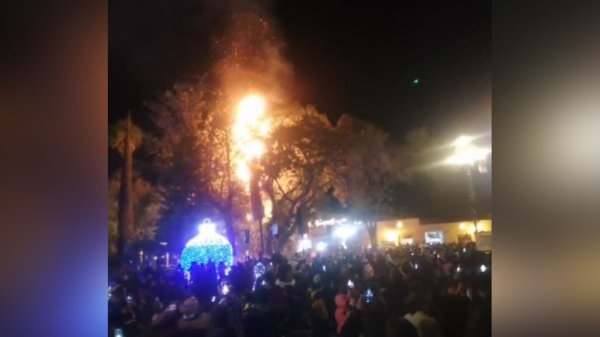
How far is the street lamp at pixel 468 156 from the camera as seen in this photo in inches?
102

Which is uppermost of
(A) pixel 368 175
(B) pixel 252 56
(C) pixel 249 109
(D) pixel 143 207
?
(B) pixel 252 56

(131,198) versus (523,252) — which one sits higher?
(131,198)

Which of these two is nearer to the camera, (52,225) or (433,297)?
(52,225)

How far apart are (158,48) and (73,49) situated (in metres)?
0.35

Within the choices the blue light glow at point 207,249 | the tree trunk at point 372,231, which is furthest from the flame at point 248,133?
the tree trunk at point 372,231

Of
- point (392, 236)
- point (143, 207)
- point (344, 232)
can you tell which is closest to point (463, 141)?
point (392, 236)

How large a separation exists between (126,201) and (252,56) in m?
0.82

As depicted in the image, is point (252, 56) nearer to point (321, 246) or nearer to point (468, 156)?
point (321, 246)

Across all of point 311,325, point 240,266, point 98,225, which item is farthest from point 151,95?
point 311,325

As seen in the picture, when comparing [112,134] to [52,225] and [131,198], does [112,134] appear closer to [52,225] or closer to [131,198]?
[131,198]

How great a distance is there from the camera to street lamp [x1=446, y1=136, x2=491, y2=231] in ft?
8.54

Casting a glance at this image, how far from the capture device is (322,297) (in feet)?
8.60

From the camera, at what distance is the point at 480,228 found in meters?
2.63

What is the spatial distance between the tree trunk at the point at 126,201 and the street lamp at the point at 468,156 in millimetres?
1372
